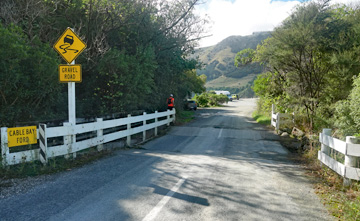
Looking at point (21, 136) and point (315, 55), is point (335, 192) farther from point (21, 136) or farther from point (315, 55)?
point (315, 55)

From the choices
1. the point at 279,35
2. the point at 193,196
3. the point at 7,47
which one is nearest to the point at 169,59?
the point at 279,35

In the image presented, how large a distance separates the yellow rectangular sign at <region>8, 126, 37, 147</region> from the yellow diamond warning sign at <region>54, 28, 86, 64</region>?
90.0 inches

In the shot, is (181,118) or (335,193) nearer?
(335,193)

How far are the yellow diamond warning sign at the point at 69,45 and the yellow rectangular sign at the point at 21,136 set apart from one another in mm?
2286

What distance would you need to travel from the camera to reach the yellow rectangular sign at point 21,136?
21.0 ft

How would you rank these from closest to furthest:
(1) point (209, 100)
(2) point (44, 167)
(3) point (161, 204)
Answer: (3) point (161, 204), (2) point (44, 167), (1) point (209, 100)

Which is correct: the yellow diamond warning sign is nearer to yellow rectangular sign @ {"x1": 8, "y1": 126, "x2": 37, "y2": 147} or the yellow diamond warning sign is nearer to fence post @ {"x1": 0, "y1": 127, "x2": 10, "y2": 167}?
yellow rectangular sign @ {"x1": 8, "y1": 126, "x2": 37, "y2": 147}

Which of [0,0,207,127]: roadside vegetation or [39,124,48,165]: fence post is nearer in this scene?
[39,124,48,165]: fence post

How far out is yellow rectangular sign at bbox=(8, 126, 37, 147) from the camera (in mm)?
6396

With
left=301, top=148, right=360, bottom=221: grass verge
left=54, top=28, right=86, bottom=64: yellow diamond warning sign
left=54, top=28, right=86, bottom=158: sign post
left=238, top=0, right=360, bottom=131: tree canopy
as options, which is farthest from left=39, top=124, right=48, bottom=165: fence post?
left=238, top=0, right=360, bottom=131: tree canopy

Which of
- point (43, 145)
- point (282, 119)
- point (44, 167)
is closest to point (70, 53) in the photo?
point (43, 145)

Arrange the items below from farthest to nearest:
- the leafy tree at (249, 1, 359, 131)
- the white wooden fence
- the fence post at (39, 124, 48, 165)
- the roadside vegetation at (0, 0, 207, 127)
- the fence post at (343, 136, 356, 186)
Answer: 1. the white wooden fence
2. the leafy tree at (249, 1, 359, 131)
3. the roadside vegetation at (0, 0, 207, 127)
4. the fence post at (39, 124, 48, 165)
5. the fence post at (343, 136, 356, 186)

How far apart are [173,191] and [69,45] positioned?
5.24 metres

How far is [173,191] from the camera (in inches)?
215
